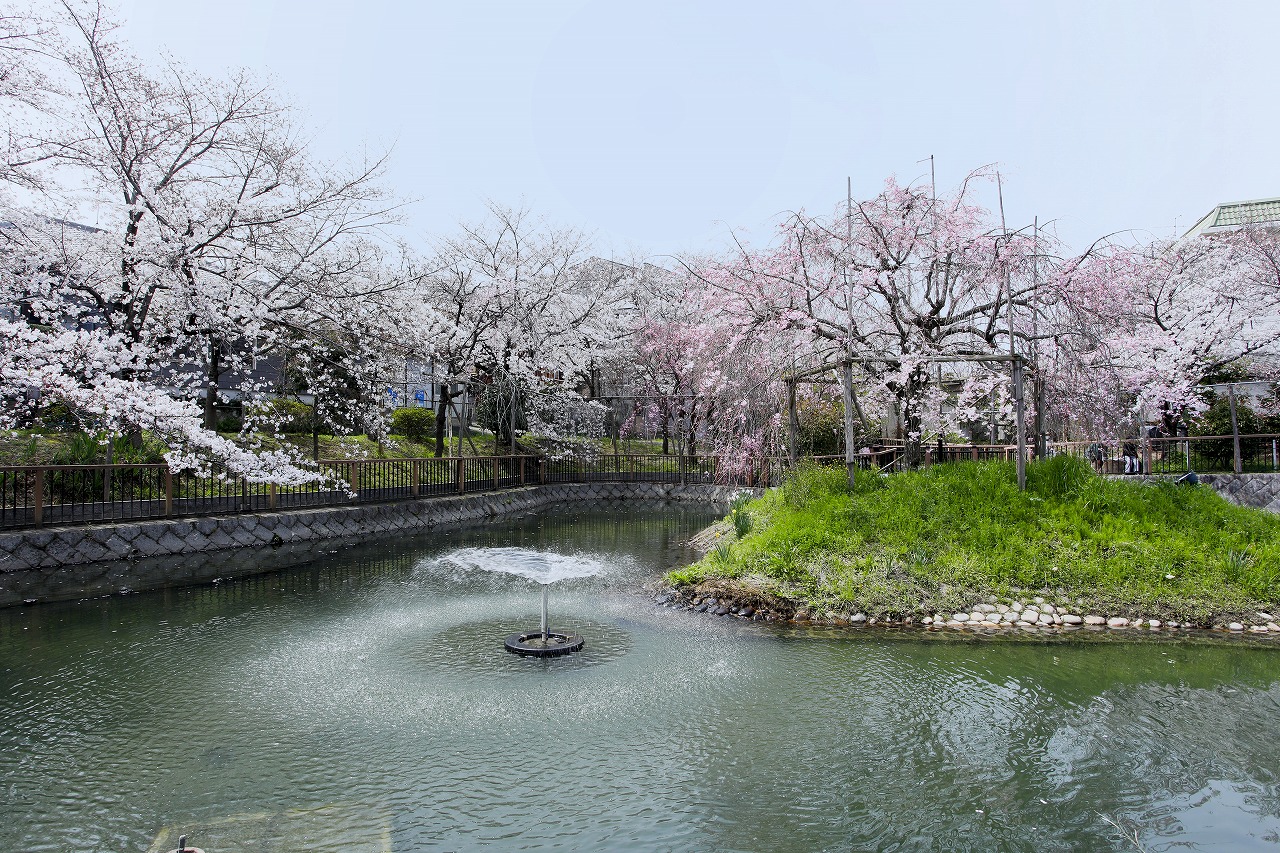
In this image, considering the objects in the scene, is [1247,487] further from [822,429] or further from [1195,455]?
[822,429]

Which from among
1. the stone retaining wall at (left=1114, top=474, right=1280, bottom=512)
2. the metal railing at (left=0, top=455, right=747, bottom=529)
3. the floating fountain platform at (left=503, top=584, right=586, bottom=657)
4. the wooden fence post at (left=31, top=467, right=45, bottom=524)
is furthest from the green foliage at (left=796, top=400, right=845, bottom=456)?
the wooden fence post at (left=31, top=467, right=45, bottom=524)

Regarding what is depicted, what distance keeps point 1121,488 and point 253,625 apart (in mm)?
11468

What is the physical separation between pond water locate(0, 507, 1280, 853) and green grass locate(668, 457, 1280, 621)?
88 centimetres

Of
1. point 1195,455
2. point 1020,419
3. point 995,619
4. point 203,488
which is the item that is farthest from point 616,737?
point 1195,455

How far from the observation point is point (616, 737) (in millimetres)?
5367

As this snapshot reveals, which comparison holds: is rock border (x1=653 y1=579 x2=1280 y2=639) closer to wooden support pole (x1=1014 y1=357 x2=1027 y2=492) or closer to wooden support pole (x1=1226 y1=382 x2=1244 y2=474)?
wooden support pole (x1=1014 y1=357 x2=1027 y2=492)

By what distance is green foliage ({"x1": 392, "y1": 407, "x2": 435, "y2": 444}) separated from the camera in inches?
965

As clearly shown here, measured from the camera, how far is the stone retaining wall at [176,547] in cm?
1005

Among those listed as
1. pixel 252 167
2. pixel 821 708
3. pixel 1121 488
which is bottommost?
pixel 821 708

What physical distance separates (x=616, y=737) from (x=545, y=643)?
231 cm

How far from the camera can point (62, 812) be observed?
429cm

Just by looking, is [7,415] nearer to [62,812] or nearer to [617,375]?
[62,812]

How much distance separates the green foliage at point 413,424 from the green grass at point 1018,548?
55.7ft

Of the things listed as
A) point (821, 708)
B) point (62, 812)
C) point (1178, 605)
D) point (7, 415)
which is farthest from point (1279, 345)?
point (7, 415)
